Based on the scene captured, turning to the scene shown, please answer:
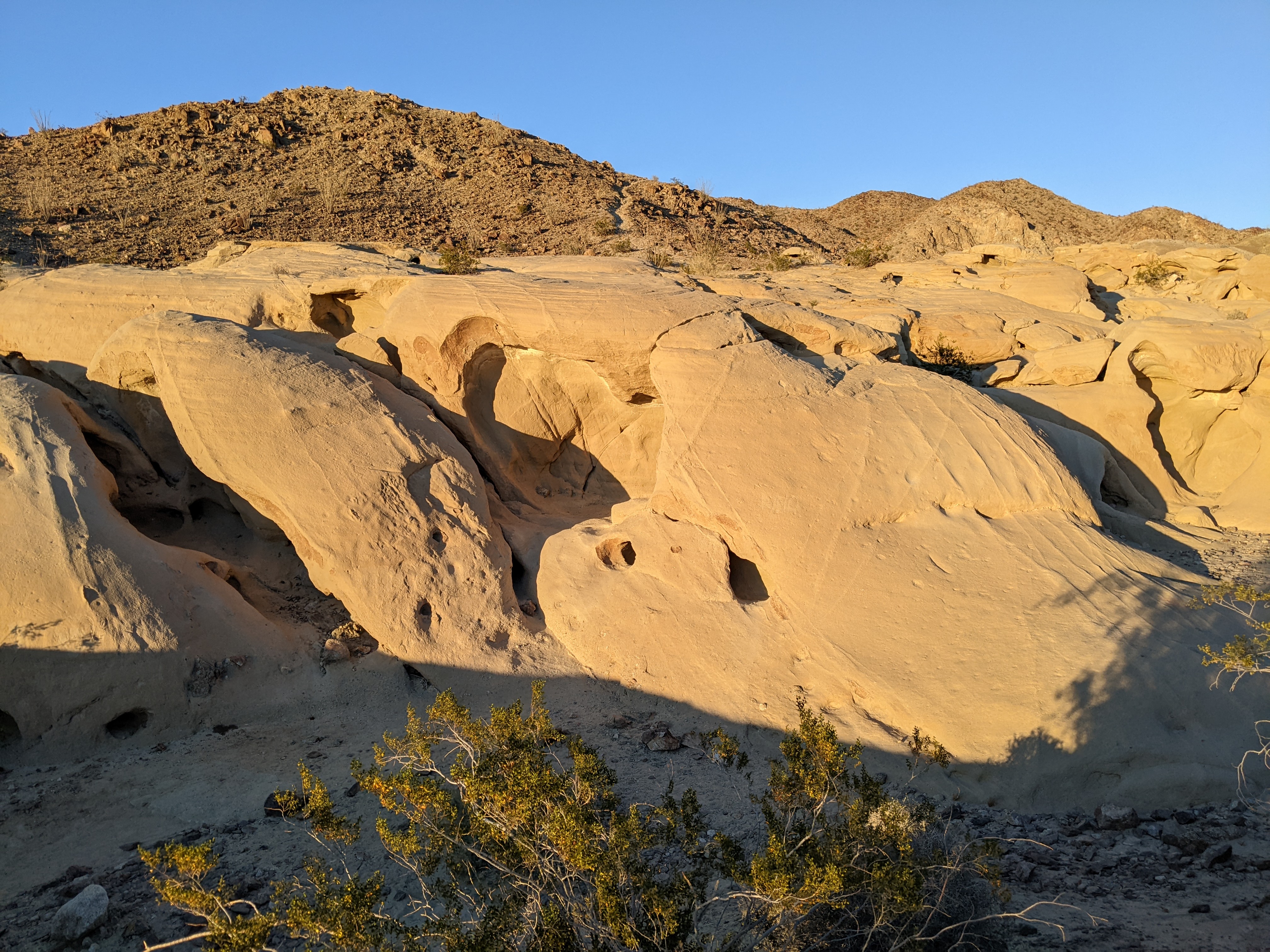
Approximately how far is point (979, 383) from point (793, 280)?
194 inches

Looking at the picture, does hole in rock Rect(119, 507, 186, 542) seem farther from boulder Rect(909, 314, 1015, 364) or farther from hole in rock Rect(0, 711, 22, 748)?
boulder Rect(909, 314, 1015, 364)

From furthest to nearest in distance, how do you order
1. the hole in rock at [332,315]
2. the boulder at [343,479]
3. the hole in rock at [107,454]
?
the hole in rock at [332,315] < the hole in rock at [107,454] < the boulder at [343,479]

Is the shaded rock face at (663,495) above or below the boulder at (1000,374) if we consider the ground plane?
below

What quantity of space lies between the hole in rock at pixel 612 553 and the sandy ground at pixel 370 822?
126 centimetres

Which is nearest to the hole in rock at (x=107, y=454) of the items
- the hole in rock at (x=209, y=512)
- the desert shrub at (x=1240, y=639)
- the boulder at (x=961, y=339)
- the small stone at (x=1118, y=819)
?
the hole in rock at (x=209, y=512)

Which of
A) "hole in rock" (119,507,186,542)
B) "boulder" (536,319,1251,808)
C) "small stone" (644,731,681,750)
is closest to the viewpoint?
"boulder" (536,319,1251,808)

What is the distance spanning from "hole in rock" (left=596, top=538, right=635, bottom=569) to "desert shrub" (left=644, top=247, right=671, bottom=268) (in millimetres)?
8570

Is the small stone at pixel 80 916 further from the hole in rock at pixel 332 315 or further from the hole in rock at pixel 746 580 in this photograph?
the hole in rock at pixel 332 315

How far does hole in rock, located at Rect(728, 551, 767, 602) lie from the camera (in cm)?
760

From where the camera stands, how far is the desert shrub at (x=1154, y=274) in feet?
62.1

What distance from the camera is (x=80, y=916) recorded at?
4.28 meters

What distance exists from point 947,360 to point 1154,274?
11.3m

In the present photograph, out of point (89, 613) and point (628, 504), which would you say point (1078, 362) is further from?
point (89, 613)

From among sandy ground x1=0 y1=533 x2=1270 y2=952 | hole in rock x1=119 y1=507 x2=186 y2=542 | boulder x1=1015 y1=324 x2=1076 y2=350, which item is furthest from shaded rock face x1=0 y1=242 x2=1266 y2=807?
boulder x1=1015 y1=324 x2=1076 y2=350
